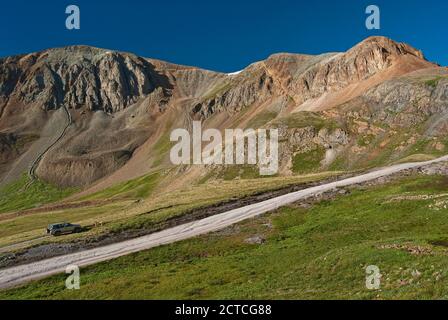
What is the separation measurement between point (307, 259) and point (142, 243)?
2090cm

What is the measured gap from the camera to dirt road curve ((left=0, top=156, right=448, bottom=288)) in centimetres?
4069

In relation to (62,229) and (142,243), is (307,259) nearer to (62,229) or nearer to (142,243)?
(142,243)

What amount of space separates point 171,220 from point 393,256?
3465cm

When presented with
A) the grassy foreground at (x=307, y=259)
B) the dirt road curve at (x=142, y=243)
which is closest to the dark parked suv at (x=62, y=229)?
the dirt road curve at (x=142, y=243)

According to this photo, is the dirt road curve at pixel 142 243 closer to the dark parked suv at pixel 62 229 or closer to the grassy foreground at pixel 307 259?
the grassy foreground at pixel 307 259

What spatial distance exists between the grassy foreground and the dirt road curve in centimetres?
226

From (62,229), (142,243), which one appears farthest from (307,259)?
(62,229)

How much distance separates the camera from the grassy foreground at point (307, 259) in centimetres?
2534

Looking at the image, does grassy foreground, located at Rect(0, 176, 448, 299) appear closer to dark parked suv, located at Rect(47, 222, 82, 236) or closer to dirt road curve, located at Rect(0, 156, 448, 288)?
dirt road curve, located at Rect(0, 156, 448, 288)

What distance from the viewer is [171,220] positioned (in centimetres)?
5753

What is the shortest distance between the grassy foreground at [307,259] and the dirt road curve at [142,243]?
2260mm

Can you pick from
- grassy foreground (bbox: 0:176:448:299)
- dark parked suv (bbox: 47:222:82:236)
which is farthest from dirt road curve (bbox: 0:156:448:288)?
dark parked suv (bbox: 47:222:82:236)

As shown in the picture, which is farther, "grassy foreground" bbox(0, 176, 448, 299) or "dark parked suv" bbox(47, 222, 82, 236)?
"dark parked suv" bbox(47, 222, 82, 236)
